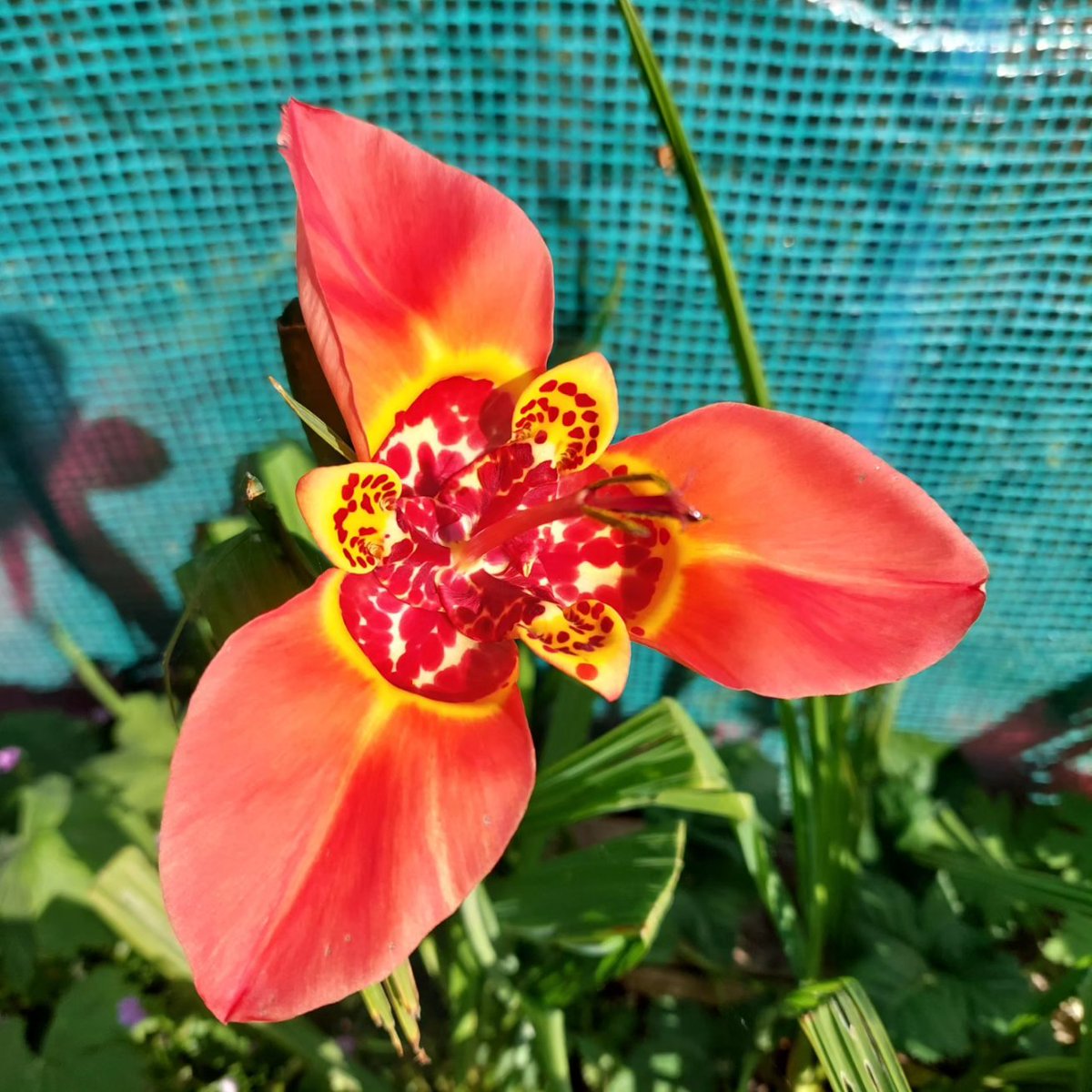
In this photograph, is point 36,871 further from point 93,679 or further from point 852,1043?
point 852,1043

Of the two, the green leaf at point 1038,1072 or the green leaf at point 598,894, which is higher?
the green leaf at point 598,894

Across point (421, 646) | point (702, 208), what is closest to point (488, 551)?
point (421, 646)

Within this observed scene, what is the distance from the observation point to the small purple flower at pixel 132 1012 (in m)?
0.91

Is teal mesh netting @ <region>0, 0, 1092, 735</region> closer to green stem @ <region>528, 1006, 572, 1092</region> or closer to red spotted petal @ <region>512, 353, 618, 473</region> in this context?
red spotted petal @ <region>512, 353, 618, 473</region>

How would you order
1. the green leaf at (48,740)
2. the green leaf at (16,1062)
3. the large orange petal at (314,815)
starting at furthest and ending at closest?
the green leaf at (48,740) < the green leaf at (16,1062) < the large orange petal at (314,815)

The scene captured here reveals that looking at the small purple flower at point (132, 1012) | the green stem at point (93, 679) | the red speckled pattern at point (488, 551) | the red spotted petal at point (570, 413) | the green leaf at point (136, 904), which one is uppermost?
the red spotted petal at point (570, 413)

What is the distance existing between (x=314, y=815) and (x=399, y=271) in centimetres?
25

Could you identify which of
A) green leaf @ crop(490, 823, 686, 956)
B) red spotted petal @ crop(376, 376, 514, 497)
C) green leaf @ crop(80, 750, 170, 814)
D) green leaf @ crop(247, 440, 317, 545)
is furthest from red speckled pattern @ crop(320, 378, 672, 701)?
green leaf @ crop(80, 750, 170, 814)

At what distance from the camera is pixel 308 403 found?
0.47 metres

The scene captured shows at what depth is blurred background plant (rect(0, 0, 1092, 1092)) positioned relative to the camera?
690mm

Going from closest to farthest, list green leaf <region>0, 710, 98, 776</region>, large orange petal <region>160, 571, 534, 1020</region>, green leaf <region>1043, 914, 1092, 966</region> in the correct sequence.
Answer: large orange petal <region>160, 571, 534, 1020</region>
green leaf <region>1043, 914, 1092, 966</region>
green leaf <region>0, 710, 98, 776</region>

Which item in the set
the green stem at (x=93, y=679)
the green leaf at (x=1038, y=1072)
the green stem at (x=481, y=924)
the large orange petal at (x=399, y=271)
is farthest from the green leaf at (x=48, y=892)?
the green leaf at (x=1038, y=1072)

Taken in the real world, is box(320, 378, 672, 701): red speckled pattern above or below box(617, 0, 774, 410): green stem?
below

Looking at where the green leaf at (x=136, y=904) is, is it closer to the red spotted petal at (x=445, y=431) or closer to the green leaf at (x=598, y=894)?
the green leaf at (x=598, y=894)
